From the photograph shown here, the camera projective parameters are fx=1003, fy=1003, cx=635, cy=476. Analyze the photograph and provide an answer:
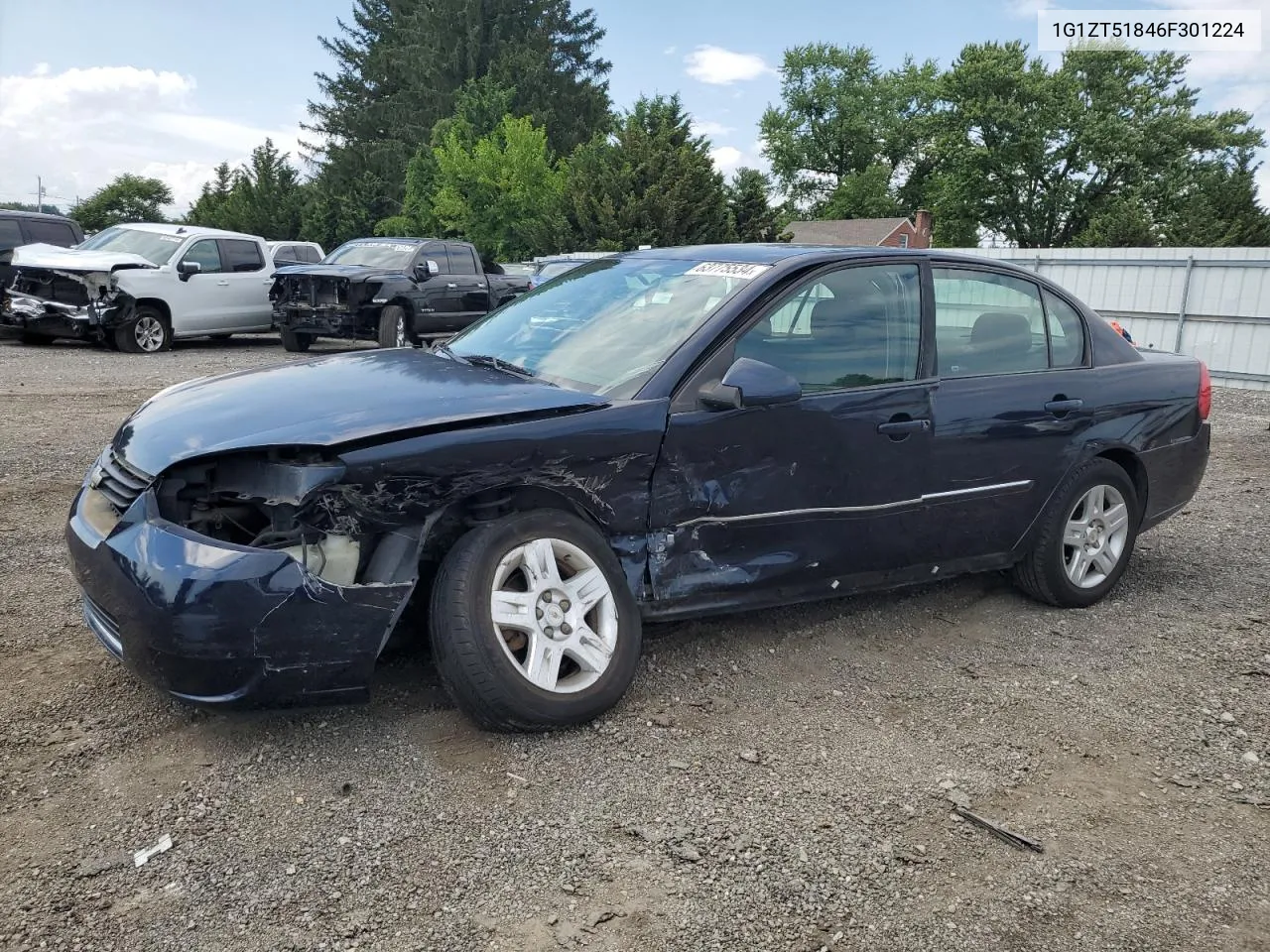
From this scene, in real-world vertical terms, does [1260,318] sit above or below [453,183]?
below

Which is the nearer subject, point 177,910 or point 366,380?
point 177,910

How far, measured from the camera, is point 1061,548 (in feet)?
14.9

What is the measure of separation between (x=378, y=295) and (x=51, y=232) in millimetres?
5866

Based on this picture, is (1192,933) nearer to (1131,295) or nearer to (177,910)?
(177,910)

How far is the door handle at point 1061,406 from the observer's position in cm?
442

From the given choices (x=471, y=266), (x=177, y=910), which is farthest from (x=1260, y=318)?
(x=177, y=910)

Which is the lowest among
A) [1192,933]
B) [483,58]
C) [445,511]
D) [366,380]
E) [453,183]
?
[1192,933]

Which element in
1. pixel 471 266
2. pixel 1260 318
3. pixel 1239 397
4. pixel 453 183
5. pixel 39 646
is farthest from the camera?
pixel 453 183

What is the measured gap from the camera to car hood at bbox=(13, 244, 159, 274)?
511 inches

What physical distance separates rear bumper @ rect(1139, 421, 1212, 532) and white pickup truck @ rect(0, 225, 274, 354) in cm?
1280

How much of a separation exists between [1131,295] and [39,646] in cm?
1690

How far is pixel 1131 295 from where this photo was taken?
1655 cm

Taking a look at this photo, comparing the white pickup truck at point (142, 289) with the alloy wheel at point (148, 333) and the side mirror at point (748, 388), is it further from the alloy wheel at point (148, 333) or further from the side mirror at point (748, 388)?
the side mirror at point (748, 388)

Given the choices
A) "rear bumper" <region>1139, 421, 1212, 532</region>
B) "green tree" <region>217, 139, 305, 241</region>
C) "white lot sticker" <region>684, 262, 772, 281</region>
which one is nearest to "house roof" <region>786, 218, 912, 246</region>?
"green tree" <region>217, 139, 305, 241</region>
